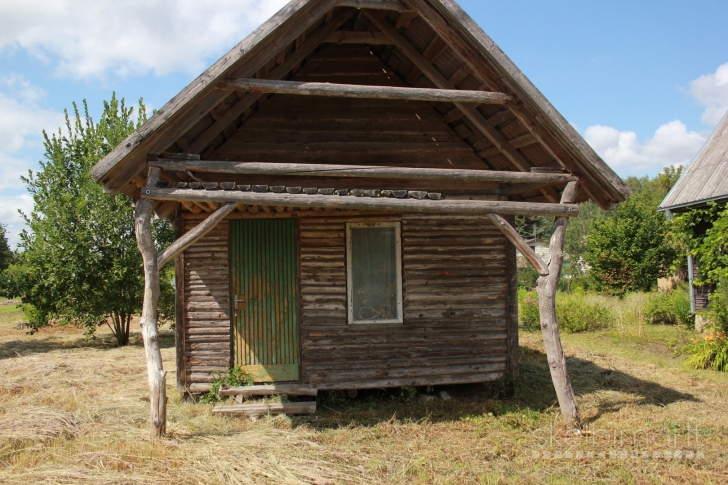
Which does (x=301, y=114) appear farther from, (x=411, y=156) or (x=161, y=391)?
(x=161, y=391)

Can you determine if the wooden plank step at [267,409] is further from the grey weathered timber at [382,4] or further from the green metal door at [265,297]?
the grey weathered timber at [382,4]

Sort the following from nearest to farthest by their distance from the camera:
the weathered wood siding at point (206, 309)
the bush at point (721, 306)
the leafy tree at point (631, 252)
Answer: the weathered wood siding at point (206, 309) < the bush at point (721, 306) < the leafy tree at point (631, 252)

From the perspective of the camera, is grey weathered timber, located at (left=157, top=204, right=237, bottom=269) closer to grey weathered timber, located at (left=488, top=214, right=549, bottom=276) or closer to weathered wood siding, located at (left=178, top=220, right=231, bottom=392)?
weathered wood siding, located at (left=178, top=220, right=231, bottom=392)

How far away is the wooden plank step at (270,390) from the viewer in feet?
24.8

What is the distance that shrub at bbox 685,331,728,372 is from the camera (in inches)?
398

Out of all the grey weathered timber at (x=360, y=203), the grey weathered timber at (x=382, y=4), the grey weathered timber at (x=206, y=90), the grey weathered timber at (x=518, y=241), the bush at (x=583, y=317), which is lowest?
the bush at (x=583, y=317)

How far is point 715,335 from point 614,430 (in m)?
6.19

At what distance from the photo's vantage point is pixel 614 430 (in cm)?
624

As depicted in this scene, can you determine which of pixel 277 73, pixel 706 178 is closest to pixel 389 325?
pixel 277 73

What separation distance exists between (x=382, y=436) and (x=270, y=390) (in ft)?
6.76

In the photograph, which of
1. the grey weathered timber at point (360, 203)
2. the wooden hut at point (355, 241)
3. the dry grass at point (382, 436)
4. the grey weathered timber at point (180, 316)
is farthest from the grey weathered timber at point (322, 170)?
the dry grass at point (382, 436)

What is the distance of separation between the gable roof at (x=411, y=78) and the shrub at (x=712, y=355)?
5.79 metres

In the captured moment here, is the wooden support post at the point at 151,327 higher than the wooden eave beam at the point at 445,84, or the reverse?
the wooden eave beam at the point at 445,84

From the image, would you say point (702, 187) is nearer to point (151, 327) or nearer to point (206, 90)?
point (206, 90)
